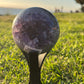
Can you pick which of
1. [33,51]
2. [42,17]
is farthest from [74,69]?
[42,17]

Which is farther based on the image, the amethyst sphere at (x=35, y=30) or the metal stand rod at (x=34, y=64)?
the metal stand rod at (x=34, y=64)

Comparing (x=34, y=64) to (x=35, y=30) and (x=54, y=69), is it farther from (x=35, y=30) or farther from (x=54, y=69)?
(x=54, y=69)

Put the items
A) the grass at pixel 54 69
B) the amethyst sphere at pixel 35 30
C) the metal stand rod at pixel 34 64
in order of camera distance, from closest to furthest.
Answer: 1. the amethyst sphere at pixel 35 30
2. the metal stand rod at pixel 34 64
3. the grass at pixel 54 69

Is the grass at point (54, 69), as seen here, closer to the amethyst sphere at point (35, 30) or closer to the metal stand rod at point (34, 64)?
the metal stand rod at point (34, 64)

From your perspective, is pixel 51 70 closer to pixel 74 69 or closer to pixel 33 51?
pixel 74 69

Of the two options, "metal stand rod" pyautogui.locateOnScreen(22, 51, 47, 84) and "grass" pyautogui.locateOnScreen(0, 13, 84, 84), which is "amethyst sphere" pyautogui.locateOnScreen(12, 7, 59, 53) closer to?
"metal stand rod" pyautogui.locateOnScreen(22, 51, 47, 84)

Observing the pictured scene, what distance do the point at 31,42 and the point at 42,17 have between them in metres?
0.37

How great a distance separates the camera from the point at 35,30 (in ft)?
5.64

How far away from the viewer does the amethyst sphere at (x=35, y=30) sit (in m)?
1.73

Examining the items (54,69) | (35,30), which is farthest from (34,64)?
(54,69)

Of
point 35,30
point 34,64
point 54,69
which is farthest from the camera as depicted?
point 54,69

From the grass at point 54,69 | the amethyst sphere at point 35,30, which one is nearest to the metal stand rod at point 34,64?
the amethyst sphere at point 35,30

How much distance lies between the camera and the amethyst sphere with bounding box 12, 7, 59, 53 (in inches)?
68.0


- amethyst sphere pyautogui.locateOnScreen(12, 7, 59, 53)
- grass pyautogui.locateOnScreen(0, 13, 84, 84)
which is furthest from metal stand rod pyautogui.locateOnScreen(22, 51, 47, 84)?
grass pyautogui.locateOnScreen(0, 13, 84, 84)
